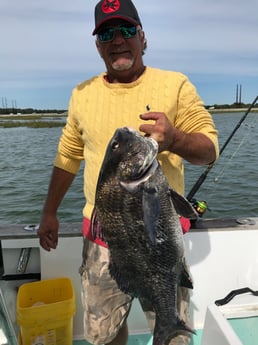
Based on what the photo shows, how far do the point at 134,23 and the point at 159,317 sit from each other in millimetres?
1678

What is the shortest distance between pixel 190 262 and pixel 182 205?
5.57 feet

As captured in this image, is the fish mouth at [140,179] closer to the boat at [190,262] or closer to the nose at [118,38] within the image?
the nose at [118,38]

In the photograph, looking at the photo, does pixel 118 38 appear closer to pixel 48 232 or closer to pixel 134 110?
pixel 134 110

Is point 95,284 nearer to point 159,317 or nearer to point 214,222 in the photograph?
point 159,317

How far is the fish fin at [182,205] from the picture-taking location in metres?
1.92

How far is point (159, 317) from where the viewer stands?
2.14 metres

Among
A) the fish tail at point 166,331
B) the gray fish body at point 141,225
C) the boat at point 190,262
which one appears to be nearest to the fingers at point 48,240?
the boat at point 190,262

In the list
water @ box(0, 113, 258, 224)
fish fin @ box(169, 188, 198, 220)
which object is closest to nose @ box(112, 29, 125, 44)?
fish fin @ box(169, 188, 198, 220)

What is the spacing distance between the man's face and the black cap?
0.03 meters

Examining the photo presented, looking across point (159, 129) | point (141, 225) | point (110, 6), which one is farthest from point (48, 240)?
point (110, 6)

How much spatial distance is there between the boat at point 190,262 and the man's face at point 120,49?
4.96 ft

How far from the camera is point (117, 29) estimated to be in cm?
239

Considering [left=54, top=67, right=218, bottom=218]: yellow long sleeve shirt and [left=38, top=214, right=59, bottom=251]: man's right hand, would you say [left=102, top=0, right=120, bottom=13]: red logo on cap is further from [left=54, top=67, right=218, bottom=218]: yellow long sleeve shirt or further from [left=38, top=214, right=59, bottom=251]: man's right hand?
[left=38, top=214, right=59, bottom=251]: man's right hand

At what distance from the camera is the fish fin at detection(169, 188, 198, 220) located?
192cm
